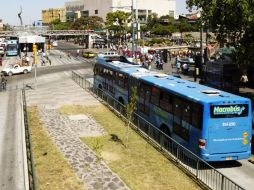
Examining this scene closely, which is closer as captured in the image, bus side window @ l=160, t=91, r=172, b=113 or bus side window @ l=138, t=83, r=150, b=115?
bus side window @ l=160, t=91, r=172, b=113

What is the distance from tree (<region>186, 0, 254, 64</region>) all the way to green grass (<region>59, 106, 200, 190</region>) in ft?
33.5

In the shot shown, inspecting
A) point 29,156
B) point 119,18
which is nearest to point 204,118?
point 29,156

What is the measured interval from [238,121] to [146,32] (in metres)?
142

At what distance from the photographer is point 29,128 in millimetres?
23984

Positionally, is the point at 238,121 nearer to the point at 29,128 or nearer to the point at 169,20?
the point at 29,128

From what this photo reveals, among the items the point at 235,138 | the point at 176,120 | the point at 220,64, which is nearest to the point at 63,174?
the point at 176,120

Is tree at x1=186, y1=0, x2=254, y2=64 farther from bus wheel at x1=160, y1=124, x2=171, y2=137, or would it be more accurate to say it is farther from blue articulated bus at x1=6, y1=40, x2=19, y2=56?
blue articulated bus at x1=6, y1=40, x2=19, y2=56

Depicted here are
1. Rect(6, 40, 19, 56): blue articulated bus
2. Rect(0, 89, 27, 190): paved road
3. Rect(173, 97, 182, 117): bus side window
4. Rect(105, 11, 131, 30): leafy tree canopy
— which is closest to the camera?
Rect(0, 89, 27, 190): paved road

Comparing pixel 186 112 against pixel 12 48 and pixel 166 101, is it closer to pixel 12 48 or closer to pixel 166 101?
pixel 166 101

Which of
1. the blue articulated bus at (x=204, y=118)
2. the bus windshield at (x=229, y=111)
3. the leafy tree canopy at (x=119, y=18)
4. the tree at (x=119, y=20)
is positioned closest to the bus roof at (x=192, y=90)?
the blue articulated bus at (x=204, y=118)

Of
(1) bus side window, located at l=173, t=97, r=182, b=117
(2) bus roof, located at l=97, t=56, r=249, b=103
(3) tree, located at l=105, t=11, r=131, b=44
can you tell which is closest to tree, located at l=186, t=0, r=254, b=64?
(2) bus roof, located at l=97, t=56, r=249, b=103

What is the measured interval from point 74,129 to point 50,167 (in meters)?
6.77

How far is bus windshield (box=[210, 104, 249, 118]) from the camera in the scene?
1696 cm

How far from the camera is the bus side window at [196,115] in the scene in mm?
17172
